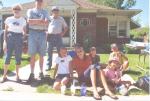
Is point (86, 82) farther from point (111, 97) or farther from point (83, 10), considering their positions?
point (83, 10)

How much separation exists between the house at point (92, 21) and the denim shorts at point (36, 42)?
1543cm

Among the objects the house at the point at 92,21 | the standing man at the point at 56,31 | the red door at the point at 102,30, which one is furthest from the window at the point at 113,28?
the standing man at the point at 56,31

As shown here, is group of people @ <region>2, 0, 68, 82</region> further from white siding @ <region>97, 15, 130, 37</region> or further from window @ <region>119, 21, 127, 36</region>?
window @ <region>119, 21, 127, 36</region>

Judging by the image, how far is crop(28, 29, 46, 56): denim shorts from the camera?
891 cm


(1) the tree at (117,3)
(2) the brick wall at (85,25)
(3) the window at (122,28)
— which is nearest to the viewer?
(2) the brick wall at (85,25)

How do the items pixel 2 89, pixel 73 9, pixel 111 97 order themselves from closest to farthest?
pixel 111 97, pixel 2 89, pixel 73 9

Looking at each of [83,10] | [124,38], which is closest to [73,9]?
[83,10]

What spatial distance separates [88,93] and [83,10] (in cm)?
1875

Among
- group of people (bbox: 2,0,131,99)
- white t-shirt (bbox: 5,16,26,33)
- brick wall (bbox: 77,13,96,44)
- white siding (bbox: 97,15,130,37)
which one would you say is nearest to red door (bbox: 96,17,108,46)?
white siding (bbox: 97,15,130,37)

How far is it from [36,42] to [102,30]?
1893cm

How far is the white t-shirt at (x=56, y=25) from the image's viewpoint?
33.3 ft

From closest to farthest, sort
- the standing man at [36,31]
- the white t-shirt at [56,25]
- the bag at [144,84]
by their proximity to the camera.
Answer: the bag at [144,84], the standing man at [36,31], the white t-shirt at [56,25]

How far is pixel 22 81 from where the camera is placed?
8977 millimetres

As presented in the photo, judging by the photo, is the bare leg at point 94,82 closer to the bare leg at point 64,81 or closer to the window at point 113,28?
the bare leg at point 64,81
